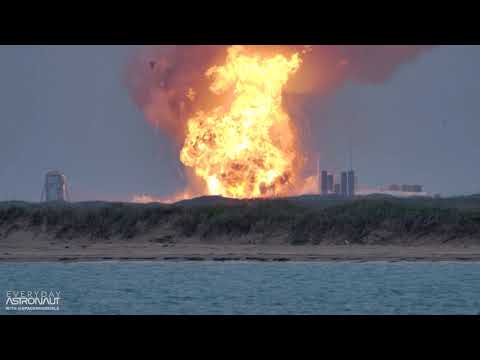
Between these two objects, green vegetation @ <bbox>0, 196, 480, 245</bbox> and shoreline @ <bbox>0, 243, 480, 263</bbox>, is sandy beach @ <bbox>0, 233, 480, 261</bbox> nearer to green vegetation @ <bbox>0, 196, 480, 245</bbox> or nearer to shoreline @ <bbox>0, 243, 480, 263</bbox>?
shoreline @ <bbox>0, 243, 480, 263</bbox>

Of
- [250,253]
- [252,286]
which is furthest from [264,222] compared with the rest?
[252,286]

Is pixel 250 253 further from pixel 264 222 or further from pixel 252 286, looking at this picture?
pixel 252 286

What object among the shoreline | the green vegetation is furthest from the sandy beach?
the green vegetation

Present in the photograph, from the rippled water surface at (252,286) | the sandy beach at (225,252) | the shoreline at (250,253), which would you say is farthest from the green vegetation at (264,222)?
the rippled water surface at (252,286)

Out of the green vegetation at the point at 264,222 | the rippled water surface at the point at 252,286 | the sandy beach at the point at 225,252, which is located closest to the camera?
the rippled water surface at the point at 252,286

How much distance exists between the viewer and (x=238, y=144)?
6462 centimetres

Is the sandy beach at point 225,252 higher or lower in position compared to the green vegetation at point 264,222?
lower

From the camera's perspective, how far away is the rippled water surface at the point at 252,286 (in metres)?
33.7

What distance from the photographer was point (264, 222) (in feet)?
170

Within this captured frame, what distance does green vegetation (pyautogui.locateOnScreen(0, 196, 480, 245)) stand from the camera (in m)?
49.6

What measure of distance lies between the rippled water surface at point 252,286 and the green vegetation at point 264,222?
616 cm

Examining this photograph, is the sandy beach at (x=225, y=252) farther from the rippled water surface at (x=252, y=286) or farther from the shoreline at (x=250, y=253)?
the rippled water surface at (x=252, y=286)

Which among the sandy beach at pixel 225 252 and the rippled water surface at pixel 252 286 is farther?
the sandy beach at pixel 225 252
